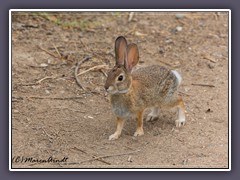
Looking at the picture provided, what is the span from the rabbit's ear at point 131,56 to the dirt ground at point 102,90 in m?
0.87

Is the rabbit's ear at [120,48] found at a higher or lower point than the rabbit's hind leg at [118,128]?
higher

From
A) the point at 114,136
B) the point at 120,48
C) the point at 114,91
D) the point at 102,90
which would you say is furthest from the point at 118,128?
the point at 102,90

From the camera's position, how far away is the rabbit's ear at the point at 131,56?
23.9ft

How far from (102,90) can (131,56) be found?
141 cm

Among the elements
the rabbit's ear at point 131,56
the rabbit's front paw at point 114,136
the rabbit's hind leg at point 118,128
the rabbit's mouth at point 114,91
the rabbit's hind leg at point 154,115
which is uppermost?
the rabbit's ear at point 131,56

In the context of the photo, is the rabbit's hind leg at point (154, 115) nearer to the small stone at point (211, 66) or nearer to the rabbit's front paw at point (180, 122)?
the rabbit's front paw at point (180, 122)

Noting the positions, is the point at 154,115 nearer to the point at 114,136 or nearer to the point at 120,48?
the point at 114,136

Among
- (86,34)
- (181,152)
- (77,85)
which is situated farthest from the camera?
(86,34)

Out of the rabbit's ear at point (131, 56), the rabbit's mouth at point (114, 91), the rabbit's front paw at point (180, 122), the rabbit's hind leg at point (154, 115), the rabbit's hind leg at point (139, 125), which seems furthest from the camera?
the rabbit's hind leg at point (154, 115)

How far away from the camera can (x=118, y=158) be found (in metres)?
7.01

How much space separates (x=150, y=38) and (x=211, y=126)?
2.71 m

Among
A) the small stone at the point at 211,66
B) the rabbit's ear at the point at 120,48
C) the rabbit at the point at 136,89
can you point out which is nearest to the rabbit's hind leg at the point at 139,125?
the rabbit at the point at 136,89

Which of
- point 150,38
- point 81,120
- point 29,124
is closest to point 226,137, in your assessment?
point 81,120

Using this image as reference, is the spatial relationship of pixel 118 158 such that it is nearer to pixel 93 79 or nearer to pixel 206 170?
pixel 206 170
